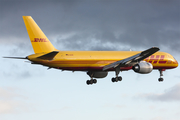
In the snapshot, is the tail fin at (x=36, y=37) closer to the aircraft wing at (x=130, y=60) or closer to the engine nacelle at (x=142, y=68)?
the aircraft wing at (x=130, y=60)

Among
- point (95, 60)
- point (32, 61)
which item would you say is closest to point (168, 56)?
point (95, 60)

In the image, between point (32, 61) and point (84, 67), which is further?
point (84, 67)

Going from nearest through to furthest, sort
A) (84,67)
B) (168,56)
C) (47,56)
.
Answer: (47,56) → (84,67) → (168,56)

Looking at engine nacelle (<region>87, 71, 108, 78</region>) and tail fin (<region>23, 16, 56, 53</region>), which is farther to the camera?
engine nacelle (<region>87, 71, 108, 78</region>)

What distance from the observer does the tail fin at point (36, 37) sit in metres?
65.6

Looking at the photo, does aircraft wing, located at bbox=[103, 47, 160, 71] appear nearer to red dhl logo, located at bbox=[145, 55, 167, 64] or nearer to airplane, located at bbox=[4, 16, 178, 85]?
airplane, located at bbox=[4, 16, 178, 85]

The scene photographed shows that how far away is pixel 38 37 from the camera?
6594 cm

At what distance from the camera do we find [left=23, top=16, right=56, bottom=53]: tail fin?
215 ft

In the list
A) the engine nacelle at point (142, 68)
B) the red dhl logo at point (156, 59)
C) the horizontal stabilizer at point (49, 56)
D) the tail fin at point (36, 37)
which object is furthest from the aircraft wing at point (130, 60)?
the tail fin at point (36, 37)

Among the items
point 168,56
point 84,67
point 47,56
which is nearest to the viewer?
point 47,56

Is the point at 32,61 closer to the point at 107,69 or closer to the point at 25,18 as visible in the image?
the point at 25,18

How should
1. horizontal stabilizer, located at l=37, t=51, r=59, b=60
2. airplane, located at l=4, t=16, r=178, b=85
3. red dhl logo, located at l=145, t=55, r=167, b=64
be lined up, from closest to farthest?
1. horizontal stabilizer, located at l=37, t=51, r=59, b=60
2. airplane, located at l=4, t=16, r=178, b=85
3. red dhl logo, located at l=145, t=55, r=167, b=64

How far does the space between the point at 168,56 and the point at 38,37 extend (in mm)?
27492

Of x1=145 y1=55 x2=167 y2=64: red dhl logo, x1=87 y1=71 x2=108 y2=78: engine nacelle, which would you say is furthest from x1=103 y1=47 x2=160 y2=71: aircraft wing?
x1=145 y1=55 x2=167 y2=64: red dhl logo
